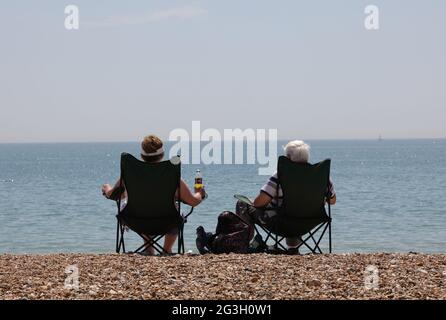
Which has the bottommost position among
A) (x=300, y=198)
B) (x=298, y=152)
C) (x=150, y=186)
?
(x=300, y=198)

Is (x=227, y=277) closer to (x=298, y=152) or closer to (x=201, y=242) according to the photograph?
(x=201, y=242)

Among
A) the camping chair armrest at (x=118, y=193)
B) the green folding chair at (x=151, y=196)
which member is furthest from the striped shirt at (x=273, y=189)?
the camping chair armrest at (x=118, y=193)

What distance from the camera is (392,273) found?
5.38 metres

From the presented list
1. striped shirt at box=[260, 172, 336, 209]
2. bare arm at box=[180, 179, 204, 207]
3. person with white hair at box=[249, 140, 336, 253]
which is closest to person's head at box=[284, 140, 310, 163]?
person with white hair at box=[249, 140, 336, 253]

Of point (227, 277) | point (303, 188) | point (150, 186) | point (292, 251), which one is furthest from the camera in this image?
point (292, 251)

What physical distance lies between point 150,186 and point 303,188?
1.30 m

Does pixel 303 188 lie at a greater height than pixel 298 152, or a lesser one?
lesser

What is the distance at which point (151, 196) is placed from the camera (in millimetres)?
6781

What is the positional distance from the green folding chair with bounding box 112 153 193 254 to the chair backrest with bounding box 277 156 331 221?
884 mm

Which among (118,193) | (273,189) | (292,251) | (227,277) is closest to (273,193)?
(273,189)

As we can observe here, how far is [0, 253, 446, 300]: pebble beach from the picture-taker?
4680mm

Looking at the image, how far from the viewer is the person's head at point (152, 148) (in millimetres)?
6852

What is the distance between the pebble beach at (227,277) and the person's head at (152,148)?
0.93 m
